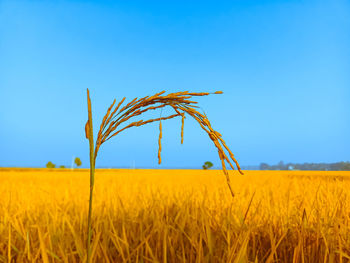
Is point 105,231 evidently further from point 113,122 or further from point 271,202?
point 271,202

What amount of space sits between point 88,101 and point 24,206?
2.48 m

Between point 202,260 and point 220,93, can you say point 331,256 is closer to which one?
point 202,260

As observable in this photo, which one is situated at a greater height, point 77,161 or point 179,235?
point 179,235

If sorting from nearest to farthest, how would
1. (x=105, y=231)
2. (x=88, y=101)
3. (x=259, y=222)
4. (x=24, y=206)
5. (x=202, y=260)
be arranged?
(x=88, y=101) → (x=202, y=260) → (x=105, y=231) → (x=259, y=222) → (x=24, y=206)

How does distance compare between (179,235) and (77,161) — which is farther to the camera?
(77,161)

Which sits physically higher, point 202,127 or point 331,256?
point 202,127

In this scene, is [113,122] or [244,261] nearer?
[113,122]

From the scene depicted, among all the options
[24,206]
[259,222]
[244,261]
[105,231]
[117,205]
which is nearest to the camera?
[244,261]

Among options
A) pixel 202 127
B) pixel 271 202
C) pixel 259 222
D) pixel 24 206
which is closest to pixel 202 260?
pixel 202 127

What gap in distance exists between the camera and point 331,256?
4.21 ft

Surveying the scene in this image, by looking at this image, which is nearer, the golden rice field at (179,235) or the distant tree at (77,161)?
the golden rice field at (179,235)

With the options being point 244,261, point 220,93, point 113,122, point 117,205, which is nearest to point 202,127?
point 220,93

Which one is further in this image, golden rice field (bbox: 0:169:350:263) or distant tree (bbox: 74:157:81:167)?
distant tree (bbox: 74:157:81:167)

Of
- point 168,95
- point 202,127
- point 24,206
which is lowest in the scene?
point 24,206
